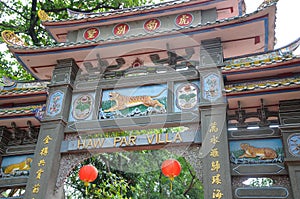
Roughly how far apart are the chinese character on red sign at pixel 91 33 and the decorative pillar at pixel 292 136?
15.1 ft

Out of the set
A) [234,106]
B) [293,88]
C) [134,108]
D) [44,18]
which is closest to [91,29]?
[44,18]

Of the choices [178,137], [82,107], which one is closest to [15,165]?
[82,107]

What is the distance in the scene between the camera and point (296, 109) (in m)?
4.97

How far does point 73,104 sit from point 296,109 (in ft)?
13.8

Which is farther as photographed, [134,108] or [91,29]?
[91,29]

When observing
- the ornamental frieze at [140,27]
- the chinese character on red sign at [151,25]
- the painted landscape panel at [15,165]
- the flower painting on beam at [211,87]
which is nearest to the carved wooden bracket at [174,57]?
the ornamental frieze at [140,27]

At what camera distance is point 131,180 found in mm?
10781

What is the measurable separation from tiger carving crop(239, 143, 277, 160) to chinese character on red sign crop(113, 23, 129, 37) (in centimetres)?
407

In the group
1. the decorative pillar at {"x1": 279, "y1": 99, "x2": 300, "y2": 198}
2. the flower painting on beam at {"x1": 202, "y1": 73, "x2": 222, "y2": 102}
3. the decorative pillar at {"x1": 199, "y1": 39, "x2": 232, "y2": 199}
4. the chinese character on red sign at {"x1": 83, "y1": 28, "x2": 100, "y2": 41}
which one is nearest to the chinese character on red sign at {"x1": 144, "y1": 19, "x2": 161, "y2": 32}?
the chinese character on red sign at {"x1": 83, "y1": 28, "x2": 100, "y2": 41}

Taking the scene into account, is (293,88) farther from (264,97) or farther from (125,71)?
(125,71)

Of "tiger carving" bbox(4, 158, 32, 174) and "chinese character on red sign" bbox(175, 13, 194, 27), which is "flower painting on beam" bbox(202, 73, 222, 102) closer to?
"chinese character on red sign" bbox(175, 13, 194, 27)

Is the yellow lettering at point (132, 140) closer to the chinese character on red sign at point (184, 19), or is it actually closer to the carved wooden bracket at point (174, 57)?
the carved wooden bracket at point (174, 57)

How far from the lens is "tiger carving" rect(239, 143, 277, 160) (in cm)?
478

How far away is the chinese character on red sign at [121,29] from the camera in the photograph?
743 cm
